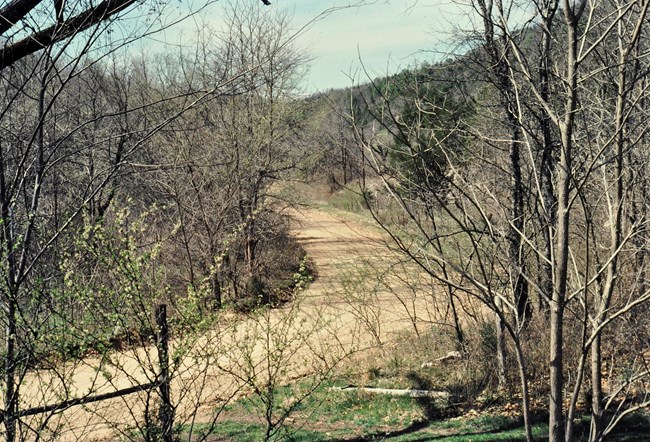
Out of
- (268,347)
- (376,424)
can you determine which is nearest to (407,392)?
(376,424)

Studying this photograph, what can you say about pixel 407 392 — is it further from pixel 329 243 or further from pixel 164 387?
pixel 329 243

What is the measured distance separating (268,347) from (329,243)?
19.0 meters

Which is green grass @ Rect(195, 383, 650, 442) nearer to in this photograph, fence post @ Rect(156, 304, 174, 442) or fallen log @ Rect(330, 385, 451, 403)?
fallen log @ Rect(330, 385, 451, 403)

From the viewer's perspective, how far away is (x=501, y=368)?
10.8m

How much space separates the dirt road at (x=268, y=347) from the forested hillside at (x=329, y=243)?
0.12 m

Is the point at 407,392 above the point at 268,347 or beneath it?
beneath

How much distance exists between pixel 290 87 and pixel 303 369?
10391 millimetres

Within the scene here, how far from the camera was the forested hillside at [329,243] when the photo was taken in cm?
347

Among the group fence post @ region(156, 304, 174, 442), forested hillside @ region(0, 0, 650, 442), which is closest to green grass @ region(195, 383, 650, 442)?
forested hillside @ region(0, 0, 650, 442)

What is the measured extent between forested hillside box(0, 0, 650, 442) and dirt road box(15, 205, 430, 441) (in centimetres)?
12

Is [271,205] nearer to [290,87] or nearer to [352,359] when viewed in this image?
[290,87]

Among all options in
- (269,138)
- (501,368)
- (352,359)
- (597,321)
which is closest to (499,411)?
(501,368)

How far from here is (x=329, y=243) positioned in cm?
2742

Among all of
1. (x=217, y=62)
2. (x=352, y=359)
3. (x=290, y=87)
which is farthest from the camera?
(x=290, y=87)
